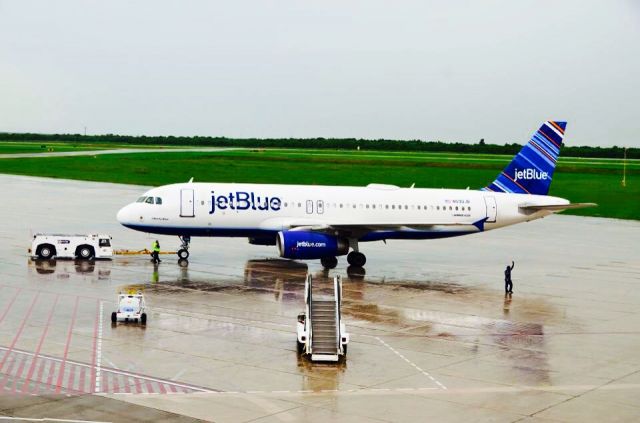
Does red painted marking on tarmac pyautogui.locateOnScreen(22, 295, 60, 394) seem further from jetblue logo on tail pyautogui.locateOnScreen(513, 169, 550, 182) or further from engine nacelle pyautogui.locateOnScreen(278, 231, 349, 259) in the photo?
jetblue logo on tail pyautogui.locateOnScreen(513, 169, 550, 182)

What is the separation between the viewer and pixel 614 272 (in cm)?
5512

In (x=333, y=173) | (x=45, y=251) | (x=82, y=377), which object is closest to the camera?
(x=82, y=377)

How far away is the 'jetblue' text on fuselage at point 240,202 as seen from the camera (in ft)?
174

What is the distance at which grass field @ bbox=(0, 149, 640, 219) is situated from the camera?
114938 millimetres

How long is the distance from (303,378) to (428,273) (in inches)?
978

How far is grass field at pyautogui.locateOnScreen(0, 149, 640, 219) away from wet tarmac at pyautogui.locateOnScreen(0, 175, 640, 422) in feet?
156

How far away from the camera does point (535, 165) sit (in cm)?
6091

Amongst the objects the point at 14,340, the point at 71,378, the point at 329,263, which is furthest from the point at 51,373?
the point at 329,263

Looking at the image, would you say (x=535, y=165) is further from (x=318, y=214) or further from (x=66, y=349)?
(x=66, y=349)

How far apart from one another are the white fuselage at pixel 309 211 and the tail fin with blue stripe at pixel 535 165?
103 inches

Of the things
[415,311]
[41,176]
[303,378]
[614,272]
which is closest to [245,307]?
[415,311]

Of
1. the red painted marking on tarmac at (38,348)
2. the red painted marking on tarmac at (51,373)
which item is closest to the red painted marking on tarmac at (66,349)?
the red painted marking on tarmac at (51,373)

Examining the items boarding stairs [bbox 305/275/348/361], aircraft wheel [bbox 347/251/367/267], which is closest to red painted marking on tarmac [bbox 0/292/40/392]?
boarding stairs [bbox 305/275/348/361]

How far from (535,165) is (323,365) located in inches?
1333
